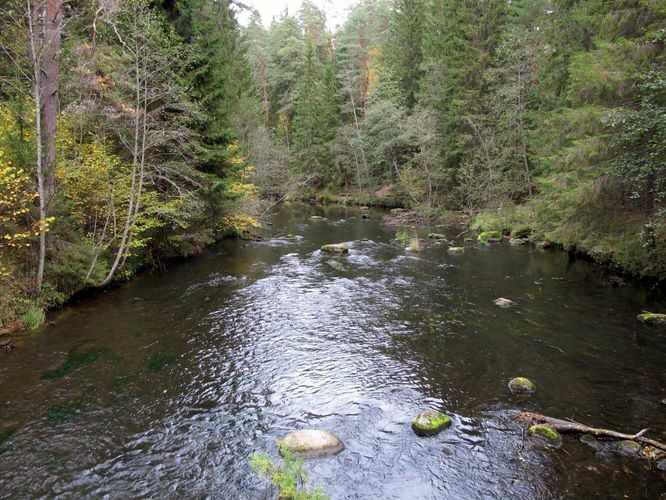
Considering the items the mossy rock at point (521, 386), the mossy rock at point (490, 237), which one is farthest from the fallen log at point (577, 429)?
the mossy rock at point (490, 237)

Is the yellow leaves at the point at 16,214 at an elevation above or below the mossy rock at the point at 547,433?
above

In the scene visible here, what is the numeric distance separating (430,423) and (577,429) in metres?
2.14

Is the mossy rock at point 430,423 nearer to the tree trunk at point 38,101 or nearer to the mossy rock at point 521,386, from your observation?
the mossy rock at point 521,386

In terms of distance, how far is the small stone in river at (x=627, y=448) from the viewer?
568cm

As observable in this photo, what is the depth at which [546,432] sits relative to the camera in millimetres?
6141

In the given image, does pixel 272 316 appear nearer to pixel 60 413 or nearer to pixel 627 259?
pixel 60 413

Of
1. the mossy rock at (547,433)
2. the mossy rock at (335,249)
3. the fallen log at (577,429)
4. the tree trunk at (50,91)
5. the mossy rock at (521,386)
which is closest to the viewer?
the fallen log at (577,429)

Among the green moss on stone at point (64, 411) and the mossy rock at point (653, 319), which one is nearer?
the green moss on stone at point (64, 411)

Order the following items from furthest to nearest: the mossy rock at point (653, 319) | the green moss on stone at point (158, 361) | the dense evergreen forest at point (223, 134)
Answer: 1. the dense evergreen forest at point (223, 134)
2. the mossy rock at point (653, 319)
3. the green moss on stone at point (158, 361)

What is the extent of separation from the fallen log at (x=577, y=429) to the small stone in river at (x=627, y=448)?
0.22 ft

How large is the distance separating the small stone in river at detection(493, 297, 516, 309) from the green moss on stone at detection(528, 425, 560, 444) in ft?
19.9

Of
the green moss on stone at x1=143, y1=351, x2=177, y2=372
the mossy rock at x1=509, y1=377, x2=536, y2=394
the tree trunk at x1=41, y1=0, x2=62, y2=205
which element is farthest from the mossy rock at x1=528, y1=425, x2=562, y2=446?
the tree trunk at x1=41, y1=0, x2=62, y2=205

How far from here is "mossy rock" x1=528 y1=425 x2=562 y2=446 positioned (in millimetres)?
6020

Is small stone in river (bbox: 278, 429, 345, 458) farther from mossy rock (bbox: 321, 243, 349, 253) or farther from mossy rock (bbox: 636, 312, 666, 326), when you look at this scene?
mossy rock (bbox: 321, 243, 349, 253)
